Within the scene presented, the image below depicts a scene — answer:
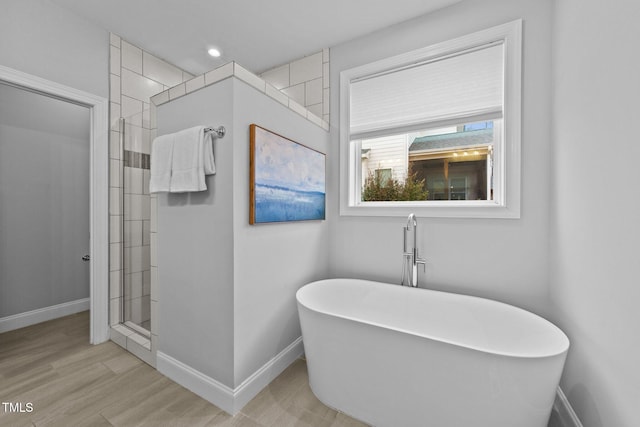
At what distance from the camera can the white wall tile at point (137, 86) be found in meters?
2.34

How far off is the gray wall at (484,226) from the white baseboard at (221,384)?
918 mm

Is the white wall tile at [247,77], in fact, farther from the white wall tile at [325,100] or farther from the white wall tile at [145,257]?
the white wall tile at [145,257]

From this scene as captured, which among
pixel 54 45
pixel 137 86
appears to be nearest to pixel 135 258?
pixel 137 86

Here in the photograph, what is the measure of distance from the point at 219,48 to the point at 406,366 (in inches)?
115

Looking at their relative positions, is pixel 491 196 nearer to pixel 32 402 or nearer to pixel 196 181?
pixel 196 181

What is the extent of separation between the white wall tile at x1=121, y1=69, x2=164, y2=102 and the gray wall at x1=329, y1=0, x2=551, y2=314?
1872mm

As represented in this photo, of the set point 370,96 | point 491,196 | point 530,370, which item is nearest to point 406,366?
point 530,370

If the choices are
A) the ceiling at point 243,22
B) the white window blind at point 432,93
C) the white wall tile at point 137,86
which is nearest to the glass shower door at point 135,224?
the white wall tile at point 137,86

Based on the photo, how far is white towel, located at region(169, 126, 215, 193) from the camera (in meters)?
1.50

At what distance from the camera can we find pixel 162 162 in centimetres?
169

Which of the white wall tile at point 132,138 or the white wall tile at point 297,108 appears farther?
the white wall tile at point 132,138

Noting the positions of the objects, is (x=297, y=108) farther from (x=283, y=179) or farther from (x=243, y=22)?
(x=243, y=22)

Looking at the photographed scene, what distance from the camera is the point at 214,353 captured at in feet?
5.07

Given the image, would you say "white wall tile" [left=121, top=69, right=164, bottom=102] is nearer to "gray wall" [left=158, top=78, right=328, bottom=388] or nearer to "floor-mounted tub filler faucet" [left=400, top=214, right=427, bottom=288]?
"gray wall" [left=158, top=78, right=328, bottom=388]
